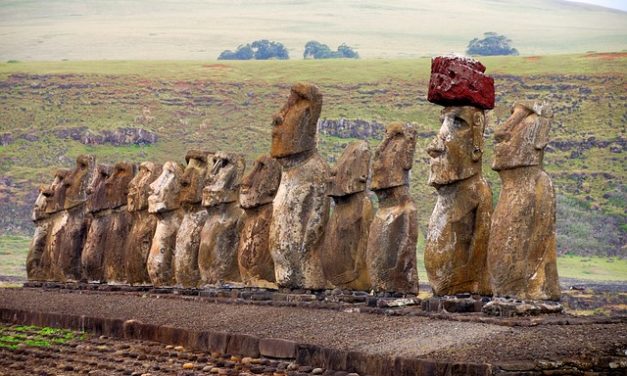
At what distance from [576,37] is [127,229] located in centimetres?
11317

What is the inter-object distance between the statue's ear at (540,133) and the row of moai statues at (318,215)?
0.01 m

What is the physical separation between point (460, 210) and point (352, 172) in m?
3.37

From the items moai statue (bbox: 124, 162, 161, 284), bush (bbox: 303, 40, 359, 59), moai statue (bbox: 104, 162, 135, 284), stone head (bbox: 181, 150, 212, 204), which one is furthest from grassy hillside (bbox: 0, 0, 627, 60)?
stone head (bbox: 181, 150, 212, 204)

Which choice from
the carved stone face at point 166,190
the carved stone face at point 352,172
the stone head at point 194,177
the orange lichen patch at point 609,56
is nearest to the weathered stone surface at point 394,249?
the carved stone face at point 352,172

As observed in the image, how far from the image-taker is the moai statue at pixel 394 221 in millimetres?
20422

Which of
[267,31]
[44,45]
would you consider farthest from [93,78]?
[267,31]

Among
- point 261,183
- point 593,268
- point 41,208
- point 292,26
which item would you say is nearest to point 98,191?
point 41,208

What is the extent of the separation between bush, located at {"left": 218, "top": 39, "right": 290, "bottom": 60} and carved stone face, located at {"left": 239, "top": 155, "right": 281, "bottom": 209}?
10152 cm

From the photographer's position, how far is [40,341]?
2234cm

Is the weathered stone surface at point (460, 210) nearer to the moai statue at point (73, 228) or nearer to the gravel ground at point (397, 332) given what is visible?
the gravel ground at point (397, 332)

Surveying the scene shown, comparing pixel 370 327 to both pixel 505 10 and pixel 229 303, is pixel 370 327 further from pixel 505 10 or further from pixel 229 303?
pixel 505 10

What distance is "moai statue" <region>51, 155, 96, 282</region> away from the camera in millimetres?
30516

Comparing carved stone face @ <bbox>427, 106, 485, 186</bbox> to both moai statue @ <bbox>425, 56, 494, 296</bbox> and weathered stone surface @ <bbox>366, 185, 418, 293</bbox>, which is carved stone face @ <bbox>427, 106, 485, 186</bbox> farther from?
weathered stone surface @ <bbox>366, 185, 418, 293</bbox>

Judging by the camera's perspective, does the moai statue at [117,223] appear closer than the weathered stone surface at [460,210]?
No
